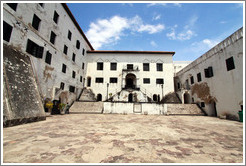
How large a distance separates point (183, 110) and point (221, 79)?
5.48 meters

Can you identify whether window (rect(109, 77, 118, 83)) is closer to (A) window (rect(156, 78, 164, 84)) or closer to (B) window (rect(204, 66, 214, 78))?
(A) window (rect(156, 78, 164, 84))

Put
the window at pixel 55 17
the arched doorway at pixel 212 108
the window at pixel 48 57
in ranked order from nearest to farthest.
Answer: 1. the window at pixel 48 57
2. the arched doorway at pixel 212 108
3. the window at pixel 55 17

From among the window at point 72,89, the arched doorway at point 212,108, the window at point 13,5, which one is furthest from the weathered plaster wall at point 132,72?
the window at point 13,5

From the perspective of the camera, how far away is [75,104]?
16.0 metres

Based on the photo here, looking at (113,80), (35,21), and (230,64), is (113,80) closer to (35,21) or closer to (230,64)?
(35,21)

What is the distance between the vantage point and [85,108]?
48.6ft

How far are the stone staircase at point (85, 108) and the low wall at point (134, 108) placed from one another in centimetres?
121

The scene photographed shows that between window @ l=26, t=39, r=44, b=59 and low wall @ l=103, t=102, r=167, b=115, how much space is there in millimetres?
9195

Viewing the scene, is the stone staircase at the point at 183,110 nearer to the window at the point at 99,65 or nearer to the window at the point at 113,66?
the window at the point at 113,66

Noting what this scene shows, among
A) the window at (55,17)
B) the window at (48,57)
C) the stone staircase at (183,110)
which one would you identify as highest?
the window at (55,17)

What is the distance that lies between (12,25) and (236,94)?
20.3 m

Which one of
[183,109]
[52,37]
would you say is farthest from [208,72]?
[52,37]

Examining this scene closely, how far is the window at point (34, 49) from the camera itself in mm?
9911

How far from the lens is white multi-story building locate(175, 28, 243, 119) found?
964 cm
